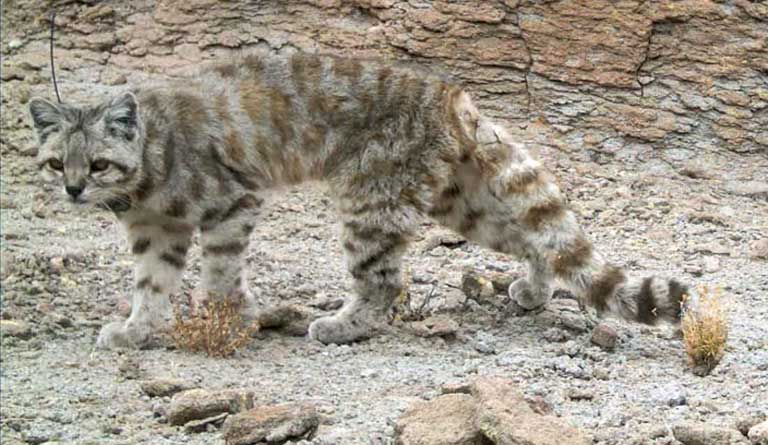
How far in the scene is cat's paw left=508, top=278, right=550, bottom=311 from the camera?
7.62 meters

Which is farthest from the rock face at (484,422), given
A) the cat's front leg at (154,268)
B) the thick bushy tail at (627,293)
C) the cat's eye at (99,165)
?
the cat's eye at (99,165)

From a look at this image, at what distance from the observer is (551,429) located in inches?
194

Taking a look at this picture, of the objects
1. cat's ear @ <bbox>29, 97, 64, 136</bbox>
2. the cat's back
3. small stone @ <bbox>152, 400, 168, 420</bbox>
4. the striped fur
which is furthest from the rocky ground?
the cat's back

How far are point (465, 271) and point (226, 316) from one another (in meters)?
1.94

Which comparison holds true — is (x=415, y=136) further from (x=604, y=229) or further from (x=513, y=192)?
(x=604, y=229)

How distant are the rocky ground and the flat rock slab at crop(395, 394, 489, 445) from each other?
0.02m

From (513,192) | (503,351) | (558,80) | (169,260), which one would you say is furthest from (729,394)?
(558,80)

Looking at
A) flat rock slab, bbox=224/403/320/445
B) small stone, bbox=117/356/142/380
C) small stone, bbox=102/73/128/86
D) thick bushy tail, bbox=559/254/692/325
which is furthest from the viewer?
small stone, bbox=102/73/128/86

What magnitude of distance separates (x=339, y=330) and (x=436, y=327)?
0.56m

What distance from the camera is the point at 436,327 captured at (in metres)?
7.25

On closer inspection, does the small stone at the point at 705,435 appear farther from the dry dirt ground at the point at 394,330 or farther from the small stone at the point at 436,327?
the small stone at the point at 436,327

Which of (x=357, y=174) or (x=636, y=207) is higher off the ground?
(x=357, y=174)

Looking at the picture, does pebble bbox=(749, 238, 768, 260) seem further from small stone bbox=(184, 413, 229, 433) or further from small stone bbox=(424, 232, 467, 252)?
small stone bbox=(184, 413, 229, 433)

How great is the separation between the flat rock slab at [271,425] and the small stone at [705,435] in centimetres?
153
